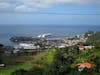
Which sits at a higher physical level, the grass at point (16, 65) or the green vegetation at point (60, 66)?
the green vegetation at point (60, 66)

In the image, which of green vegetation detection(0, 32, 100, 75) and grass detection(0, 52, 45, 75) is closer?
green vegetation detection(0, 32, 100, 75)

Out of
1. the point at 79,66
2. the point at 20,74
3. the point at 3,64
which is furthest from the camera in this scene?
the point at 3,64

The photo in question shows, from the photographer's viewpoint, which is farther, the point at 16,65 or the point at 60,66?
the point at 16,65

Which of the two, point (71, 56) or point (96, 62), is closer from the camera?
point (96, 62)

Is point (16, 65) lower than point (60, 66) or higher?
lower

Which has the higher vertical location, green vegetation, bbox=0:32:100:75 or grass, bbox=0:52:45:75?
green vegetation, bbox=0:32:100:75

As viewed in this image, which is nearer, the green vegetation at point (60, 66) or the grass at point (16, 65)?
the green vegetation at point (60, 66)

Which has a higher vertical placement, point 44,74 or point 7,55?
point 44,74

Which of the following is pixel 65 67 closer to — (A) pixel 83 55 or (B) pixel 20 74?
(B) pixel 20 74

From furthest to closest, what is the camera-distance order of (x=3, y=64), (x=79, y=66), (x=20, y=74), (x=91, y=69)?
1. (x=3, y=64)
2. (x=79, y=66)
3. (x=91, y=69)
4. (x=20, y=74)

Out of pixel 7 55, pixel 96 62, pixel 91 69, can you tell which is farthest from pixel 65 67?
pixel 7 55
